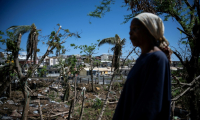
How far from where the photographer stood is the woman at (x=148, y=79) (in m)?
0.68

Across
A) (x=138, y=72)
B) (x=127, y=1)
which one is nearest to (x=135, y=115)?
(x=138, y=72)

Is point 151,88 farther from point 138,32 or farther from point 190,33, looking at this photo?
point 190,33

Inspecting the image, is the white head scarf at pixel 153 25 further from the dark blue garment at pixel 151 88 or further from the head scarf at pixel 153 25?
the dark blue garment at pixel 151 88

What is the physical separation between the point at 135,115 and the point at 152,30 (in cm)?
51

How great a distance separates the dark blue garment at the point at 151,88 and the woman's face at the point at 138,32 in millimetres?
137

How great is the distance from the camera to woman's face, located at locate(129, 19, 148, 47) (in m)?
0.82

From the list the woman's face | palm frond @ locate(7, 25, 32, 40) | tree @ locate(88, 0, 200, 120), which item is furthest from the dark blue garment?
palm frond @ locate(7, 25, 32, 40)

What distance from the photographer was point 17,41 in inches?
142

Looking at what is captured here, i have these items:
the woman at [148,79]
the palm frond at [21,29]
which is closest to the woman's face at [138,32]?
the woman at [148,79]

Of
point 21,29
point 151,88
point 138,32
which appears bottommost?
point 151,88

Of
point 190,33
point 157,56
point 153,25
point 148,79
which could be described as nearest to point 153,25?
point 153,25

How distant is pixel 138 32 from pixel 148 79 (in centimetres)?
31

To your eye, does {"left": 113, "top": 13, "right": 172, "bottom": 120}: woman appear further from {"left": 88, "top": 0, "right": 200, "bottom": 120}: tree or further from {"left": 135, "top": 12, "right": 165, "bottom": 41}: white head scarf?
{"left": 88, "top": 0, "right": 200, "bottom": 120}: tree

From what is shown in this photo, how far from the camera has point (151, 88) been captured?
679 millimetres
